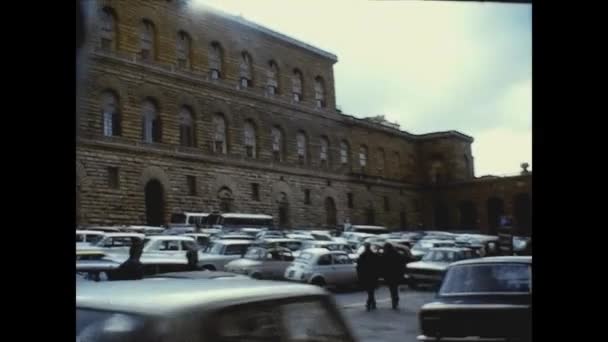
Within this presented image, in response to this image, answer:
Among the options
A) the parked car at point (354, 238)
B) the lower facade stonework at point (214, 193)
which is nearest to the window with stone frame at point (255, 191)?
the lower facade stonework at point (214, 193)

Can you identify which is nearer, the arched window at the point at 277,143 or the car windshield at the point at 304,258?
the car windshield at the point at 304,258

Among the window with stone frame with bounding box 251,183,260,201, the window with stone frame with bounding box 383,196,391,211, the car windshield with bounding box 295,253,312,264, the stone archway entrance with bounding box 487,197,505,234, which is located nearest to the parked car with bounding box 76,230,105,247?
the window with stone frame with bounding box 251,183,260,201

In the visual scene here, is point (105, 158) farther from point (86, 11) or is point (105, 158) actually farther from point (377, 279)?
point (377, 279)

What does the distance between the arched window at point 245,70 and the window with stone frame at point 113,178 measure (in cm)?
55

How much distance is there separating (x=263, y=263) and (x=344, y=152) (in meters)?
0.61

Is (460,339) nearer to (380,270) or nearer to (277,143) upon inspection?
(380,270)

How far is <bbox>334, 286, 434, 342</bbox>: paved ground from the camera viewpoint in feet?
5.72

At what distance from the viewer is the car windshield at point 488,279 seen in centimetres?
191

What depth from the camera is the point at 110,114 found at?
194 centimetres

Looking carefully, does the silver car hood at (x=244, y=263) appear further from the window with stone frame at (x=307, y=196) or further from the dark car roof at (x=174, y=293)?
the window with stone frame at (x=307, y=196)

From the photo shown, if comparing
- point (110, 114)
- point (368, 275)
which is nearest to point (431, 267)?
point (368, 275)

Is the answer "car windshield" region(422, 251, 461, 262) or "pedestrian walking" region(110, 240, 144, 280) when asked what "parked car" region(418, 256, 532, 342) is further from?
"pedestrian walking" region(110, 240, 144, 280)

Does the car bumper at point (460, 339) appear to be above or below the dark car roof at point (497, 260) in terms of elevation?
below

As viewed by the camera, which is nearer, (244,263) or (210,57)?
(244,263)
